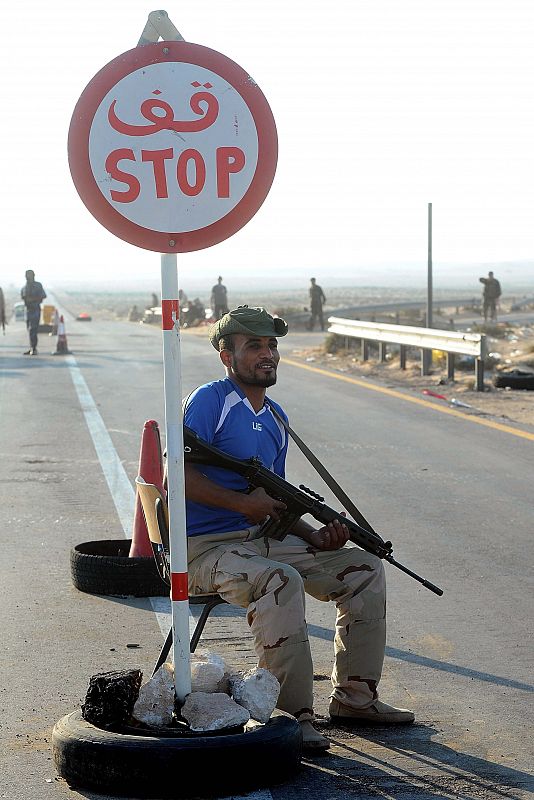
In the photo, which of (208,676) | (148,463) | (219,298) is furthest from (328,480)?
(219,298)

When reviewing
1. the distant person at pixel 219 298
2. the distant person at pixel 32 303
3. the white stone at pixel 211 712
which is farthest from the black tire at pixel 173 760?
the distant person at pixel 219 298

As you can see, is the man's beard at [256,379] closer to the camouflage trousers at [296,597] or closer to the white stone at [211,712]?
the camouflage trousers at [296,597]

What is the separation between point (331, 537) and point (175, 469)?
1054 mm

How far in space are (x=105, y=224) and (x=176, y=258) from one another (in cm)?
27

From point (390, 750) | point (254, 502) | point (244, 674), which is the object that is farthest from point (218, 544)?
point (390, 750)

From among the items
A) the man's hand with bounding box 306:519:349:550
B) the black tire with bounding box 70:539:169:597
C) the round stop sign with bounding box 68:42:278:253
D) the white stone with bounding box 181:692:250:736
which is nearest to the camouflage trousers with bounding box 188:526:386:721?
the man's hand with bounding box 306:519:349:550

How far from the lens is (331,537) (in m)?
5.39

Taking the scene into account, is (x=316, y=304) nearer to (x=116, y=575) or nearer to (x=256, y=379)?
(x=116, y=575)

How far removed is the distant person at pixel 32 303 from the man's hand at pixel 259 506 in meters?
24.4

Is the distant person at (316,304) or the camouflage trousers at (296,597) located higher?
the camouflage trousers at (296,597)

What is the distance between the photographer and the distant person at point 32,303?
29.4 meters

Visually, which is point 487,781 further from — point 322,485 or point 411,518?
point 322,485

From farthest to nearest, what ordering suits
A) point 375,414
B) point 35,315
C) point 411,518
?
point 35,315
point 375,414
point 411,518

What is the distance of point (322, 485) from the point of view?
11.8 m
